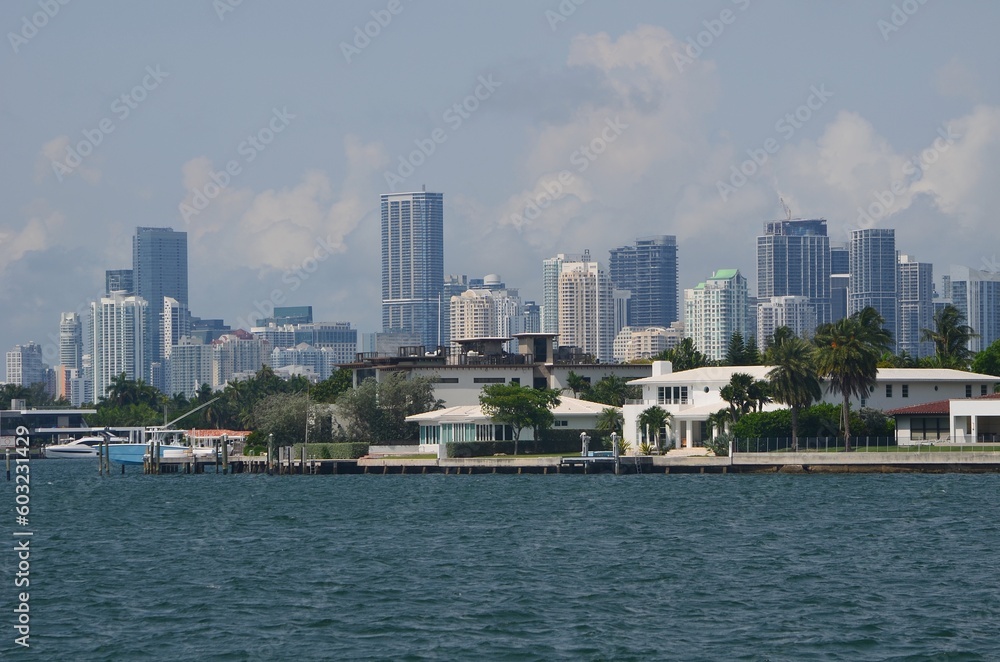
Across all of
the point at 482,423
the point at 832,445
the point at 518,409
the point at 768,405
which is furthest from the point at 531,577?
the point at 482,423

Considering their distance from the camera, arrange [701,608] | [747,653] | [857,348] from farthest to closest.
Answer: [857,348], [701,608], [747,653]

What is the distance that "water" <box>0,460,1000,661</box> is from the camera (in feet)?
119

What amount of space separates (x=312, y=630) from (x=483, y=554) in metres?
15.5

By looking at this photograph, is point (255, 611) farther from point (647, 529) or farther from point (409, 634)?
point (647, 529)

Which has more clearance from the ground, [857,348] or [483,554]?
[857,348]

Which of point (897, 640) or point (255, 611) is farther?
point (255, 611)

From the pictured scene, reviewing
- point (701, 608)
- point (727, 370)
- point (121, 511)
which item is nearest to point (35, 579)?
point (701, 608)

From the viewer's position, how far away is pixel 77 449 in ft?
638

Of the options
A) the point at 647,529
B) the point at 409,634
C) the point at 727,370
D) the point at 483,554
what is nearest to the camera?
the point at 409,634

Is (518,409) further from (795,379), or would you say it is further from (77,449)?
(77,449)

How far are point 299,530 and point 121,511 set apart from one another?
16.9 metres

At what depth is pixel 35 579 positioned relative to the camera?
1886 inches

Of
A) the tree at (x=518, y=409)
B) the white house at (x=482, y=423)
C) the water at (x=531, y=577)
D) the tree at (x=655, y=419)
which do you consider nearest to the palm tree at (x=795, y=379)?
the tree at (x=655, y=419)

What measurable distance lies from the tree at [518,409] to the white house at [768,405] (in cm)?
593
